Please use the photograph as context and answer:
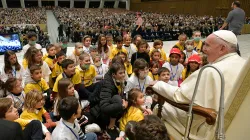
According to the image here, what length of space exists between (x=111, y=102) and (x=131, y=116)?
0.32m

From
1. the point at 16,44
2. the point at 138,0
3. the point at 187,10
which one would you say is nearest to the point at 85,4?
the point at 138,0

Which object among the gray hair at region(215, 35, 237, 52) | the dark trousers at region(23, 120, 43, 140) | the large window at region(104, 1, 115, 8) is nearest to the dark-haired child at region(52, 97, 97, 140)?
the dark trousers at region(23, 120, 43, 140)

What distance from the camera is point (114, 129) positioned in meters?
3.41

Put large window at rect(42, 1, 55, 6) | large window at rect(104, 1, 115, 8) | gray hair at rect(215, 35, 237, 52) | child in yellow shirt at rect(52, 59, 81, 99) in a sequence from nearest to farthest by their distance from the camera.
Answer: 1. gray hair at rect(215, 35, 237, 52)
2. child in yellow shirt at rect(52, 59, 81, 99)
3. large window at rect(42, 1, 55, 6)
4. large window at rect(104, 1, 115, 8)

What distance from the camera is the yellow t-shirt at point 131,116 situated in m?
2.95

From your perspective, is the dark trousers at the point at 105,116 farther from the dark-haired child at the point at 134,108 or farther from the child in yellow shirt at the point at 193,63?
the child in yellow shirt at the point at 193,63

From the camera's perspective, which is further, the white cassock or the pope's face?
the pope's face

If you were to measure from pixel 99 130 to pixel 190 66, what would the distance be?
2.05 metres

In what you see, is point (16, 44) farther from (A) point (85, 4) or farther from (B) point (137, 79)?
(A) point (85, 4)

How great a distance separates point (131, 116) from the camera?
300 centimetres

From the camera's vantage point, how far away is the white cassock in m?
2.14

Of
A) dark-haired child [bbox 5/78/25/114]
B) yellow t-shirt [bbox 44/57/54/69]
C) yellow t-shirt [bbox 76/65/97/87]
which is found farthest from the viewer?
yellow t-shirt [bbox 44/57/54/69]

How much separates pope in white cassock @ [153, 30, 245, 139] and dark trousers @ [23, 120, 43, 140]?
139 cm

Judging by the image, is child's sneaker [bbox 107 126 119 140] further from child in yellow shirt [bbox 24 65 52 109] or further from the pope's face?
the pope's face
